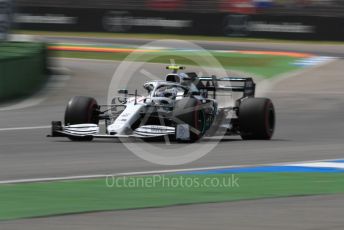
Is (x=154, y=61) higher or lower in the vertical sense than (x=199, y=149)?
higher

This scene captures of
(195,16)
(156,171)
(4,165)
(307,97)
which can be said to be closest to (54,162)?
(4,165)

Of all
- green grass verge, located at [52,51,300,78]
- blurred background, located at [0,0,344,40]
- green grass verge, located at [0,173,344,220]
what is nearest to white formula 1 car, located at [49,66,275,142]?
green grass verge, located at [0,173,344,220]

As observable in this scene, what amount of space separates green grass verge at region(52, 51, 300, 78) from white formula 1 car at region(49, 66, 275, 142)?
11.4m

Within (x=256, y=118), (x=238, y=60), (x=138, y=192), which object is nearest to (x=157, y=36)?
(x=238, y=60)

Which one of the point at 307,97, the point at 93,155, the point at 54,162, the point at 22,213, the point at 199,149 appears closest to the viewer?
the point at 22,213

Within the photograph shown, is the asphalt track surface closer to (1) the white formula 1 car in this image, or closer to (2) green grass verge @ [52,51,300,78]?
(1) the white formula 1 car

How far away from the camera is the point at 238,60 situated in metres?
28.9

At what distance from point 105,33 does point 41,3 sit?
10.2ft

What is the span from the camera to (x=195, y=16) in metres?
36.1

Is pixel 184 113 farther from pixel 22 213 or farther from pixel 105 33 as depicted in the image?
pixel 105 33

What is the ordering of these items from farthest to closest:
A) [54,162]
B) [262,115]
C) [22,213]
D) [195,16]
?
[195,16] < [262,115] < [54,162] < [22,213]

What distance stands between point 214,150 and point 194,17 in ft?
80.0

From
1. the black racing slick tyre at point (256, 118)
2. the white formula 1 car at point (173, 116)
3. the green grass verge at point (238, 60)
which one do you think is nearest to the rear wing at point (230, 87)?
the white formula 1 car at point (173, 116)

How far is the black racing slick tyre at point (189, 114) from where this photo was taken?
1245 cm
